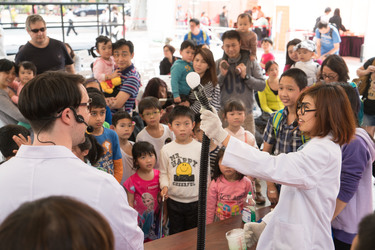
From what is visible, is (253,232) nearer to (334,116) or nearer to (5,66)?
(334,116)

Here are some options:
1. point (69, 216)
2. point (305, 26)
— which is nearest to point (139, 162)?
point (69, 216)

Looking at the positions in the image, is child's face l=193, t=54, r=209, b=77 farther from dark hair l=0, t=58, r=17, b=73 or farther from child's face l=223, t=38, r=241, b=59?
dark hair l=0, t=58, r=17, b=73

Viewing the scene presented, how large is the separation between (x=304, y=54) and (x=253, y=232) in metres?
2.98

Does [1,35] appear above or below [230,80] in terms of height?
above

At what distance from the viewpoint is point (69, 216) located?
2.25 feet

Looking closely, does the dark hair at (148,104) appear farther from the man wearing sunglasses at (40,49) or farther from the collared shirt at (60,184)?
the collared shirt at (60,184)

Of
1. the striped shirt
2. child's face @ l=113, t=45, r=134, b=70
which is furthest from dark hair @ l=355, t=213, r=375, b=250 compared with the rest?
child's face @ l=113, t=45, r=134, b=70

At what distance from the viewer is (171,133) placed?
327 centimetres

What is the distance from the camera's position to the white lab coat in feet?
5.01

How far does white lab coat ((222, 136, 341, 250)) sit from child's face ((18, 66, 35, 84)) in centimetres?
224

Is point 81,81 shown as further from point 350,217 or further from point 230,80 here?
point 230,80

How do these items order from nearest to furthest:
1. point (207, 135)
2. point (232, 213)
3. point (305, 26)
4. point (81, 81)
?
point (81, 81) < point (207, 135) < point (232, 213) < point (305, 26)

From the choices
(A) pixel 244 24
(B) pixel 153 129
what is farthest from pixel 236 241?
(A) pixel 244 24

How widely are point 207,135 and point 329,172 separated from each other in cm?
49
